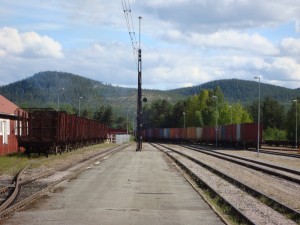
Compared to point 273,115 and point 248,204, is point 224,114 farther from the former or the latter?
point 248,204

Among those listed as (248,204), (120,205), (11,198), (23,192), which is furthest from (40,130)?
(248,204)

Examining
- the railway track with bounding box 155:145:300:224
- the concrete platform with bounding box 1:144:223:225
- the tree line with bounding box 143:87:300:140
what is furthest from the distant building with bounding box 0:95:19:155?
the tree line with bounding box 143:87:300:140

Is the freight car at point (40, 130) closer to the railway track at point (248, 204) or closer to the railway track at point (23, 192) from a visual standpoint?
the railway track at point (23, 192)

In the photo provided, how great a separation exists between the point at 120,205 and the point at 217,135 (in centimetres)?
6592

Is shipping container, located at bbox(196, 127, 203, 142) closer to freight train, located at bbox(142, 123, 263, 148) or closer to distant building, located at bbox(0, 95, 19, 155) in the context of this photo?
freight train, located at bbox(142, 123, 263, 148)

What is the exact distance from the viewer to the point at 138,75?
51.5m

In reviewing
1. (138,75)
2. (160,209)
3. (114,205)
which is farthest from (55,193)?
(138,75)

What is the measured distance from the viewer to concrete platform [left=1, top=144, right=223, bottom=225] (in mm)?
10898

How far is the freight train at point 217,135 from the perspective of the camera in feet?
201

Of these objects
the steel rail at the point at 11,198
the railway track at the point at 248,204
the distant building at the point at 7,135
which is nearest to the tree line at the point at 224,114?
the distant building at the point at 7,135

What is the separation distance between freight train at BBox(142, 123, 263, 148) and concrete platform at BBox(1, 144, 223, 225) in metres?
42.9

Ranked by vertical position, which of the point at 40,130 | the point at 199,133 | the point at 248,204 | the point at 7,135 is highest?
the point at 40,130

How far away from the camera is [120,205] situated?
43.0 ft

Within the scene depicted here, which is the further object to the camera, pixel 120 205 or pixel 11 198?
pixel 11 198
